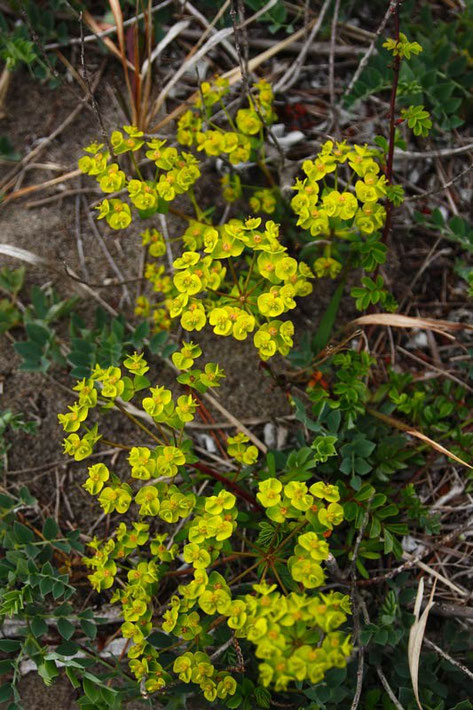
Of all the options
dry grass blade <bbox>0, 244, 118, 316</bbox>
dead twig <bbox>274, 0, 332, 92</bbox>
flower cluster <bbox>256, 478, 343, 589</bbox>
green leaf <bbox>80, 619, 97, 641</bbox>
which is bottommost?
green leaf <bbox>80, 619, 97, 641</bbox>

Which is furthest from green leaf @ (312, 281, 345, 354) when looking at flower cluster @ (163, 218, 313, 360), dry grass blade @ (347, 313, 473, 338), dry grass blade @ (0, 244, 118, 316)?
dry grass blade @ (0, 244, 118, 316)

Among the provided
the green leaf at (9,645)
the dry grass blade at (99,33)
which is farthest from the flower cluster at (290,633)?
the dry grass blade at (99,33)

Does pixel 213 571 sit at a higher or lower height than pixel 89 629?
higher

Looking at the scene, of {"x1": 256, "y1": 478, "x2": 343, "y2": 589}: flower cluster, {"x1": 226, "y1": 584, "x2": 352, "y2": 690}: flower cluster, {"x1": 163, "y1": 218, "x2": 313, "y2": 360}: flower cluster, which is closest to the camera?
{"x1": 226, "y1": 584, "x2": 352, "y2": 690}: flower cluster

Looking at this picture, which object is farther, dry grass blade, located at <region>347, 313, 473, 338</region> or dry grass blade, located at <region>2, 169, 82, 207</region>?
dry grass blade, located at <region>2, 169, 82, 207</region>

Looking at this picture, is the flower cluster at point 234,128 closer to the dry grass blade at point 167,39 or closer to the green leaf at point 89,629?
the dry grass blade at point 167,39

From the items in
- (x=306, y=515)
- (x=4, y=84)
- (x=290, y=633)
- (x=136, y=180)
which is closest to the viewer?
(x=290, y=633)

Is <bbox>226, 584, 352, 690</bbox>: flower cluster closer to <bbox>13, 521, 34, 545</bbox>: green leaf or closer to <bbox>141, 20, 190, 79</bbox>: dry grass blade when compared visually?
<bbox>13, 521, 34, 545</bbox>: green leaf

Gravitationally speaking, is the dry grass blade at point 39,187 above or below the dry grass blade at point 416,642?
above

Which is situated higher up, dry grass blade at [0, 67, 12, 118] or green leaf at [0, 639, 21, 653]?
dry grass blade at [0, 67, 12, 118]

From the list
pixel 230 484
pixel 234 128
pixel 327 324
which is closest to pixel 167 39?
pixel 234 128

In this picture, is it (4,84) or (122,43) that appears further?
(4,84)

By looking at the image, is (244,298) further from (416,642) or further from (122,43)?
(122,43)
